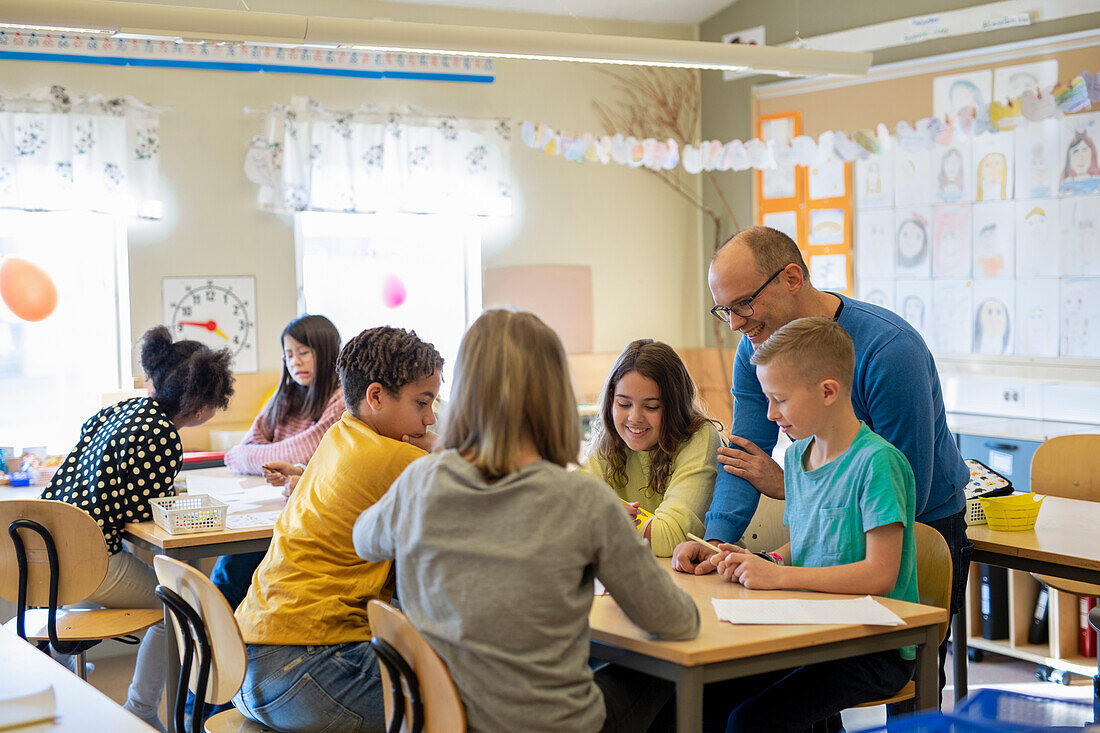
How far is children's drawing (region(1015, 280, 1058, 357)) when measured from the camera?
5.06 meters

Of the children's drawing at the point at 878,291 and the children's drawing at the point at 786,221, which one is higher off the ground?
the children's drawing at the point at 786,221

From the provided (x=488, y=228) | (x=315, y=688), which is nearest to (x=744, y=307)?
(x=315, y=688)

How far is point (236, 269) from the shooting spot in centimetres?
550

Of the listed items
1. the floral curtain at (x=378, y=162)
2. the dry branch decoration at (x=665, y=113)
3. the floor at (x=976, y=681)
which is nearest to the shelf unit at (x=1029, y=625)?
the floor at (x=976, y=681)

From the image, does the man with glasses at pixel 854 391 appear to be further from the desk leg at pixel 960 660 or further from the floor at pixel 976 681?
the floor at pixel 976 681

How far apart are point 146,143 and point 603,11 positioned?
269 cm

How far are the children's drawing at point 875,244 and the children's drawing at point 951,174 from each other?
0.31 meters

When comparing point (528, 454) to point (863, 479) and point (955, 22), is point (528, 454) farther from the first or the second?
point (955, 22)

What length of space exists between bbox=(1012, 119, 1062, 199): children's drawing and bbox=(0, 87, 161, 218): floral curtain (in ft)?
13.4

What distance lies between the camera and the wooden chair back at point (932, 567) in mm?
2262

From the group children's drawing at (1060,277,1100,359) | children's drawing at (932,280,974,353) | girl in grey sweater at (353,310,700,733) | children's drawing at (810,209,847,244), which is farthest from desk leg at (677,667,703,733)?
children's drawing at (810,209,847,244)

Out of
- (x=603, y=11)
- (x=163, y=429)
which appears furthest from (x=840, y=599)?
(x=603, y=11)

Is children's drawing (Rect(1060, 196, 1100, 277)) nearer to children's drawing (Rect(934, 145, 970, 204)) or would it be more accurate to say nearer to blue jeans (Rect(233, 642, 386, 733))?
children's drawing (Rect(934, 145, 970, 204))

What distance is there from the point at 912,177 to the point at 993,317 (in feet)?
2.72
